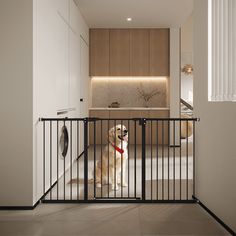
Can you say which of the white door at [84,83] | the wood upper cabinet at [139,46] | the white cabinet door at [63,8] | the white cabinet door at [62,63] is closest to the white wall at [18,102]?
the white cabinet door at [62,63]

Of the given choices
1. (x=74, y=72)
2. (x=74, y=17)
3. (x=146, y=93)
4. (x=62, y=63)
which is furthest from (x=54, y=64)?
(x=146, y=93)

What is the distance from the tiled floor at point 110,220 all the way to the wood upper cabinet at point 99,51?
574 centimetres

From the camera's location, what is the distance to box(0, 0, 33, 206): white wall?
13.1ft

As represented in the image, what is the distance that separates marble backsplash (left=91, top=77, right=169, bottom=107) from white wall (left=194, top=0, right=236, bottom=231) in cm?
534

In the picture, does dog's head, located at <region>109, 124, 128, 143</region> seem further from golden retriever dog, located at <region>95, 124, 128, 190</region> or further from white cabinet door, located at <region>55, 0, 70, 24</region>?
white cabinet door, located at <region>55, 0, 70, 24</region>

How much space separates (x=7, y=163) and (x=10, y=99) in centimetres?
63

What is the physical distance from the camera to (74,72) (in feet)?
23.3

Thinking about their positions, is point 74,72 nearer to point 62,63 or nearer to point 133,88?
point 62,63

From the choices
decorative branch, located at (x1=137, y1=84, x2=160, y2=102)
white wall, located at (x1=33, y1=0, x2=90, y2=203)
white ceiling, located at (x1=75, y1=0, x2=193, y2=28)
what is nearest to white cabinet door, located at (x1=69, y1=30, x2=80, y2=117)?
white wall, located at (x1=33, y1=0, x2=90, y2=203)

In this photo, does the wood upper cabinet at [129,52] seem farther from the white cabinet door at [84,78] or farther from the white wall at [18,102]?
the white wall at [18,102]

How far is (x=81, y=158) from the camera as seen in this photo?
7711 mm

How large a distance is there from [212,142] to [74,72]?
12.4ft

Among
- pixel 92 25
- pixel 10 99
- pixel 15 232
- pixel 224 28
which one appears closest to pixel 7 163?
pixel 10 99

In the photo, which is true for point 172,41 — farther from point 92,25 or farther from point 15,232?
point 15,232
